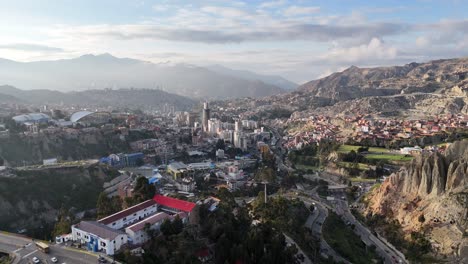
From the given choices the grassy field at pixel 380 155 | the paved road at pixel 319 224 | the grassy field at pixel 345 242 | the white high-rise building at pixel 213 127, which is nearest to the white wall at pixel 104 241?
the paved road at pixel 319 224

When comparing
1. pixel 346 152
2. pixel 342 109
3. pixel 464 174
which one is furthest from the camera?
pixel 342 109

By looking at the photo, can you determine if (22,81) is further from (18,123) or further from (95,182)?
(95,182)

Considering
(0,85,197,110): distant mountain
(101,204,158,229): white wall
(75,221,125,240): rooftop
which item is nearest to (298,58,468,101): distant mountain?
(0,85,197,110): distant mountain

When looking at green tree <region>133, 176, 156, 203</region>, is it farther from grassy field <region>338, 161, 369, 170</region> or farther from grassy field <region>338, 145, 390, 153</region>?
grassy field <region>338, 145, 390, 153</region>

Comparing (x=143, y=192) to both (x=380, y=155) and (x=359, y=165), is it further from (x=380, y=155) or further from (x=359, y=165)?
(x=380, y=155)

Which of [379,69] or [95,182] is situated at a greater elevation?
[379,69]

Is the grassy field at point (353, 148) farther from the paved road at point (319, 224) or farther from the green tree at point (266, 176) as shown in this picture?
the paved road at point (319, 224)

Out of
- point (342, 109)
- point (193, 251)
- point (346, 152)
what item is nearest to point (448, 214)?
point (193, 251)
